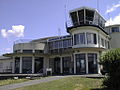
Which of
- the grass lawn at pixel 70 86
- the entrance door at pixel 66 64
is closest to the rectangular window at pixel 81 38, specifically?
the entrance door at pixel 66 64

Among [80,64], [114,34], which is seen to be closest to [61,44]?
[80,64]

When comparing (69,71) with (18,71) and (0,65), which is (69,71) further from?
(0,65)

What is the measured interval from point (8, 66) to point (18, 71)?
10378 mm

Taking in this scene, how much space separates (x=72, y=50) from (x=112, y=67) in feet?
61.3

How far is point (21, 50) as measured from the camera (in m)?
35.4

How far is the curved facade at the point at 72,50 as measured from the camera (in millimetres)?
28859

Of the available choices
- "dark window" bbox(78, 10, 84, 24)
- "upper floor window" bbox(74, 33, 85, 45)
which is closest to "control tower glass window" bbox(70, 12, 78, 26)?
"dark window" bbox(78, 10, 84, 24)

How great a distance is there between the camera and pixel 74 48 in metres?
29.0

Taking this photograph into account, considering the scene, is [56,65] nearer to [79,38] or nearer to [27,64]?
[27,64]

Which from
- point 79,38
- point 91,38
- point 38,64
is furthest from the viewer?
point 38,64

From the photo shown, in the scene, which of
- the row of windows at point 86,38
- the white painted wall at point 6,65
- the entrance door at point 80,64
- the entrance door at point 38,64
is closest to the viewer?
the entrance door at point 80,64

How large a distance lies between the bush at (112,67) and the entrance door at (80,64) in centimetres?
1679

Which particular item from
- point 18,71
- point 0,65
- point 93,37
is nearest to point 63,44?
point 93,37

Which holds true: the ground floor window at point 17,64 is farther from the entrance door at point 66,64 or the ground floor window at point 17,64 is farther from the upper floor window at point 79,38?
the upper floor window at point 79,38
